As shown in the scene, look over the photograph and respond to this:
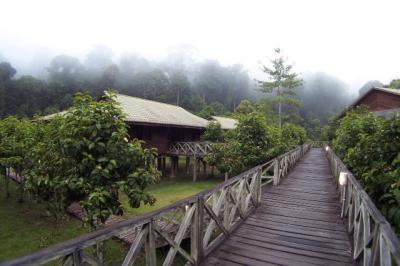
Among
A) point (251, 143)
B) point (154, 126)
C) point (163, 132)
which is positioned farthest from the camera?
point (163, 132)

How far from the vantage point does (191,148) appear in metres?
19.5

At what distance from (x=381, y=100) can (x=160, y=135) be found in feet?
62.6

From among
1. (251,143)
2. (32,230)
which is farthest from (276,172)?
(32,230)

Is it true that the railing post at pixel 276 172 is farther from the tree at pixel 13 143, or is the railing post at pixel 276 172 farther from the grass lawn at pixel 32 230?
the tree at pixel 13 143

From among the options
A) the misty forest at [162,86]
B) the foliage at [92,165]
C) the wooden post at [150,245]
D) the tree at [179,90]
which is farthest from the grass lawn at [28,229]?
the tree at [179,90]

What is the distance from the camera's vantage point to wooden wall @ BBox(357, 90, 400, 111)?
2206cm

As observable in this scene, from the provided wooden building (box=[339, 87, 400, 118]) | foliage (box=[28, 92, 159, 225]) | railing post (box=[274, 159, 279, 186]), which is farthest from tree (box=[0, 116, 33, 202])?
wooden building (box=[339, 87, 400, 118])

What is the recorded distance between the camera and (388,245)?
7.95ft

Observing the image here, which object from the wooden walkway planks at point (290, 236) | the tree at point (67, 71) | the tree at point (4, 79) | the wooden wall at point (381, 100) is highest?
the tree at point (67, 71)

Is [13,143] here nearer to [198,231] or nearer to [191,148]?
[198,231]

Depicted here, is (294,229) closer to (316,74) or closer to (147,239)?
(147,239)

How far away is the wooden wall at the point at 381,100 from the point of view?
22.1 metres

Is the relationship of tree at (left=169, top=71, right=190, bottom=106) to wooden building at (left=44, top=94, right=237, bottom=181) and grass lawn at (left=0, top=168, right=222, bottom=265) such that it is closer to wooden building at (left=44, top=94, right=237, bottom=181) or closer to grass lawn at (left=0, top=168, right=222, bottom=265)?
wooden building at (left=44, top=94, right=237, bottom=181)

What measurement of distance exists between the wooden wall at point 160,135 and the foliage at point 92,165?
11.6 m
